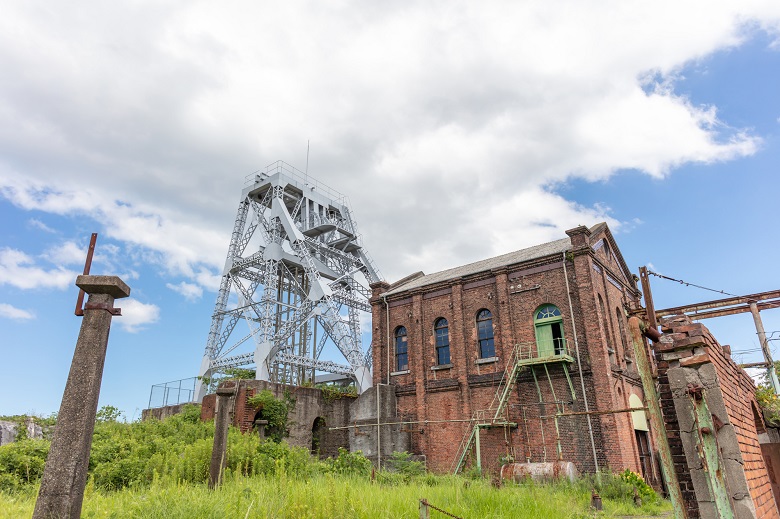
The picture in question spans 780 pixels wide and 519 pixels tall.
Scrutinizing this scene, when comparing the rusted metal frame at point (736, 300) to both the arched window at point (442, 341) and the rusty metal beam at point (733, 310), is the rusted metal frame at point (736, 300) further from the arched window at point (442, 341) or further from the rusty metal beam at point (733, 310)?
the arched window at point (442, 341)

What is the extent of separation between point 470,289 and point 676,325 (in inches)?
557

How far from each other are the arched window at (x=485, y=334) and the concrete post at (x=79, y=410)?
15.8 m

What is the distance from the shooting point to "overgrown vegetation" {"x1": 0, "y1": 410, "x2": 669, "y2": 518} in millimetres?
6172

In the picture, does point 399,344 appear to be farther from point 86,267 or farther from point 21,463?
point 86,267

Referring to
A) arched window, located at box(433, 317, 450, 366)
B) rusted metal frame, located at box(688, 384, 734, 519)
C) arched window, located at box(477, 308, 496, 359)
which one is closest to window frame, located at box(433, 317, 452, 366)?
arched window, located at box(433, 317, 450, 366)

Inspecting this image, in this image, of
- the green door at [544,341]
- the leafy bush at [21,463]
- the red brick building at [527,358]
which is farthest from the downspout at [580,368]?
the leafy bush at [21,463]

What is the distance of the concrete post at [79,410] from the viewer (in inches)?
169

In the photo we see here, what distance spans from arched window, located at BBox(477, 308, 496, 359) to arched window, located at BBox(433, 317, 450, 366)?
1465 mm

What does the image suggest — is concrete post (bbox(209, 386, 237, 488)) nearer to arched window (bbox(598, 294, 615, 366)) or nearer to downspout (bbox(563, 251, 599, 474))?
downspout (bbox(563, 251, 599, 474))

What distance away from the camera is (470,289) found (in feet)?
65.8

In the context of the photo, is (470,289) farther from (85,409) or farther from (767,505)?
(85,409)

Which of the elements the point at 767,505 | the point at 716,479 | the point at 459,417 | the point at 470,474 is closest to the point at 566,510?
the point at 767,505

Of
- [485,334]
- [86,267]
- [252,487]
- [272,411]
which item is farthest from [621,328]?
[86,267]

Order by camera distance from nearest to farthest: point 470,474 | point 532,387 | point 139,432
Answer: point 139,432
point 470,474
point 532,387
